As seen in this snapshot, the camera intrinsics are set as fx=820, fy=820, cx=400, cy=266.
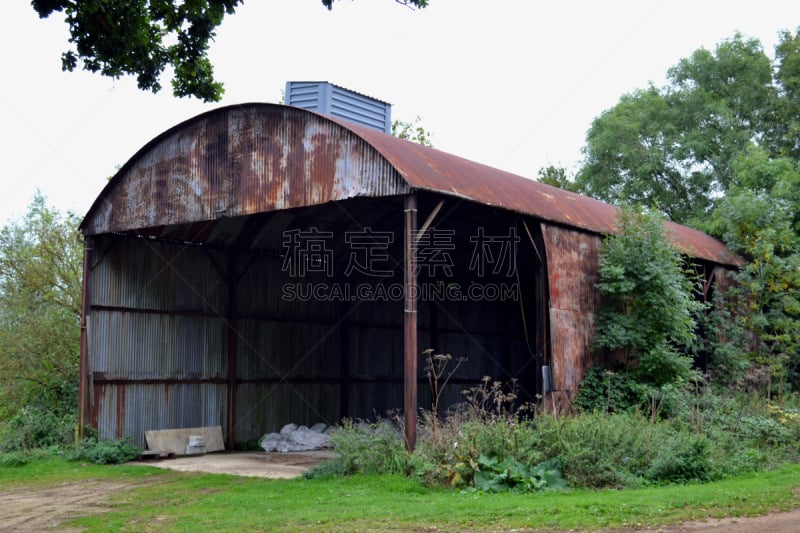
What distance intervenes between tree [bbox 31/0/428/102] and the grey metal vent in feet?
28.6

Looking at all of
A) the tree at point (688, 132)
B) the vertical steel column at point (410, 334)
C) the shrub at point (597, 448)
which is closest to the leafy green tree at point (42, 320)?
the vertical steel column at point (410, 334)

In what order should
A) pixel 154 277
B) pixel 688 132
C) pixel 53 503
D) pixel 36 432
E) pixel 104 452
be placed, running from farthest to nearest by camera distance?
pixel 688 132
pixel 154 277
pixel 36 432
pixel 104 452
pixel 53 503

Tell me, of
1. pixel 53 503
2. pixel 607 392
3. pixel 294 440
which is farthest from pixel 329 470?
pixel 607 392

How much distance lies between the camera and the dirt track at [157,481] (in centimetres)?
842

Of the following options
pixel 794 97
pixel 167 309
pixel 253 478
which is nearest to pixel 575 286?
pixel 253 478

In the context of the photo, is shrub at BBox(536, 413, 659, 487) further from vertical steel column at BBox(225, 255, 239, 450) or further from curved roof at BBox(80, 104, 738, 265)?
vertical steel column at BBox(225, 255, 239, 450)

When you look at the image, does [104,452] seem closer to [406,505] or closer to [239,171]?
[239,171]

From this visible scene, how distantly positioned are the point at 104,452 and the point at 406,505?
25.6 ft

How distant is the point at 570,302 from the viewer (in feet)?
52.9

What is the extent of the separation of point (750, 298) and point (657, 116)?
14.5 m

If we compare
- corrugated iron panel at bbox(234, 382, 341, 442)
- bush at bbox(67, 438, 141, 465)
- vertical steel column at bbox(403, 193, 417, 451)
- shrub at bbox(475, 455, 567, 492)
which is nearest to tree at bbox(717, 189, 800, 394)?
corrugated iron panel at bbox(234, 382, 341, 442)

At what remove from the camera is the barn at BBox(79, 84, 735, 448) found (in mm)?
14125

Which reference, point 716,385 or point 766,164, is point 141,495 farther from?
point 766,164

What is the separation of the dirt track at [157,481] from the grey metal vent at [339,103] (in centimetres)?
773
